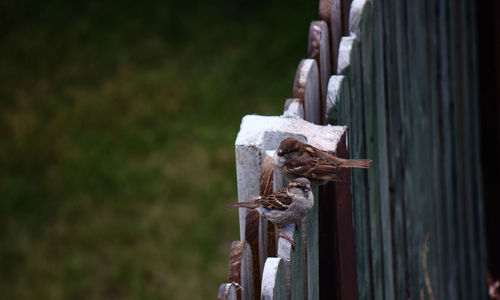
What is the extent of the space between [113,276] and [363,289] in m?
2.93

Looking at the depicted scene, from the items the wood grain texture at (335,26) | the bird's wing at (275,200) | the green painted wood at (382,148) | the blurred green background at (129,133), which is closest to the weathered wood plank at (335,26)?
the wood grain texture at (335,26)

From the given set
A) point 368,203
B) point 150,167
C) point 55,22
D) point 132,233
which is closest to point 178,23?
point 55,22

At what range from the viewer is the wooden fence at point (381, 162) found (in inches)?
84.1

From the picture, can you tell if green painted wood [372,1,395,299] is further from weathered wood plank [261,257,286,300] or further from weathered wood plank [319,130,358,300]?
weathered wood plank [261,257,286,300]

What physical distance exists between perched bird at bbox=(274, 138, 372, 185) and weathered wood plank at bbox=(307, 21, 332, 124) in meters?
0.32

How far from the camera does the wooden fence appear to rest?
214cm

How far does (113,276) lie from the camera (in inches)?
204

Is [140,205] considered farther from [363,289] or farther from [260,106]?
[363,289]

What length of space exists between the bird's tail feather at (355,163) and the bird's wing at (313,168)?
0.05m

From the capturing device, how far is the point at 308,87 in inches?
92.6

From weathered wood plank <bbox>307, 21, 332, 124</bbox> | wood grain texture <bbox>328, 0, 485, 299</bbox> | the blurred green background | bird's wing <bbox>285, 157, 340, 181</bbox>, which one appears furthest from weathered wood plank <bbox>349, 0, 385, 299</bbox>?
the blurred green background

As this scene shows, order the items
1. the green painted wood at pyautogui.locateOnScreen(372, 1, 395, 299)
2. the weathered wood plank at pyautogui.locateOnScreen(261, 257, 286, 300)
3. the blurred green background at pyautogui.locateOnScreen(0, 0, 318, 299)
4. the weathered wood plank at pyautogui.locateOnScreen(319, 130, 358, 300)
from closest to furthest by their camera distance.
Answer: the weathered wood plank at pyautogui.locateOnScreen(261, 257, 286, 300) < the weathered wood plank at pyautogui.locateOnScreen(319, 130, 358, 300) < the green painted wood at pyautogui.locateOnScreen(372, 1, 395, 299) < the blurred green background at pyautogui.locateOnScreen(0, 0, 318, 299)

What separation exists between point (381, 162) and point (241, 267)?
3.11ft

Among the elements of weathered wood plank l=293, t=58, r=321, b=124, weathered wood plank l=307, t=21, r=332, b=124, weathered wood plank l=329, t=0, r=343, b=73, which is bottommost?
weathered wood plank l=293, t=58, r=321, b=124
